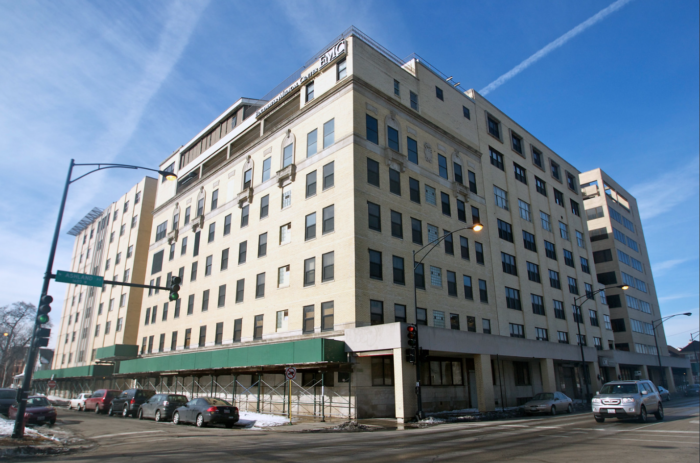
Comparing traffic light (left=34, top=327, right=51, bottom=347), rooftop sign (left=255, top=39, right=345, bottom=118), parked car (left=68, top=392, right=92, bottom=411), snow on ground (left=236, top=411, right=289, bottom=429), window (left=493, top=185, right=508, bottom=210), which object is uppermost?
rooftop sign (left=255, top=39, right=345, bottom=118)

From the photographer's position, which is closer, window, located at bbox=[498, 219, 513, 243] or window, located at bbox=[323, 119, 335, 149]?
window, located at bbox=[323, 119, 335, 149]

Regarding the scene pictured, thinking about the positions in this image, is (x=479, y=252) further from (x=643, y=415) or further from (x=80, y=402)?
(x=80, y=402)

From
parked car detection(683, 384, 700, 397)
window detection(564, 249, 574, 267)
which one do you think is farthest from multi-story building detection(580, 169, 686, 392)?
window detection(564, 249, 574, 267)

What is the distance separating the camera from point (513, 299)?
42.8 meters

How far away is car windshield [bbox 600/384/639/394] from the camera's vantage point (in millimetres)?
21391

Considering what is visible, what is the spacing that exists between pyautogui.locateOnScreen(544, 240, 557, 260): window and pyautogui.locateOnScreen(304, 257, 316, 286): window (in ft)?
95.6

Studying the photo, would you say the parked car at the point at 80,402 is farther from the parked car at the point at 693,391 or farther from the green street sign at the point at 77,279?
the parked car at the point at 693,391

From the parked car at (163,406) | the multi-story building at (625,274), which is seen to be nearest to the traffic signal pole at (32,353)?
the parked car at (163,406)

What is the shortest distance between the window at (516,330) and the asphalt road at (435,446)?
20936 millimetres

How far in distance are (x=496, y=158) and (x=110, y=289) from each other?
2054 inches

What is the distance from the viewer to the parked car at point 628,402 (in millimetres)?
20734

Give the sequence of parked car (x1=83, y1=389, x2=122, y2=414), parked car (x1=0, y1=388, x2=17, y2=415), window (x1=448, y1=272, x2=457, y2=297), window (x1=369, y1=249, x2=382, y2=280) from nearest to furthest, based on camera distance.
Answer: parked car (x1=0, y1=388, x2=17, y2=415) < window (x1=369, y1=249, x2=382, y2=280) < parked car (x1=83, y1=389, x2=122, y2=414) < window (x1=448, y1=272, x2=457, y2=297)

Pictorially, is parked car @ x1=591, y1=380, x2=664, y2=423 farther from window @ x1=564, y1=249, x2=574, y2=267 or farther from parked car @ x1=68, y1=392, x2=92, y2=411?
parked car @ x1=68, y1=392, x2=92, y2=411

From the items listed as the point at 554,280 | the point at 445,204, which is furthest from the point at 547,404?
the point at 554,280
